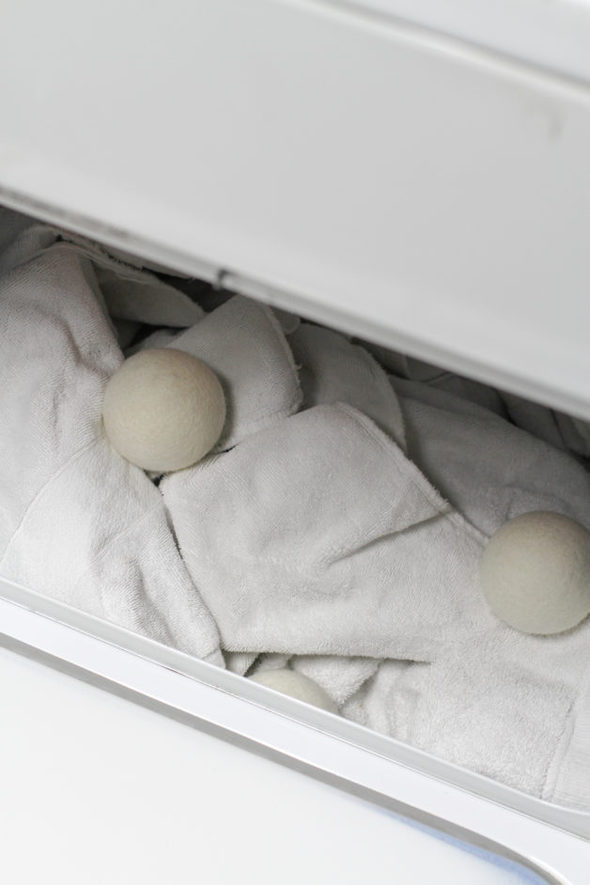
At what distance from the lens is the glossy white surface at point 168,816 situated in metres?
0.42

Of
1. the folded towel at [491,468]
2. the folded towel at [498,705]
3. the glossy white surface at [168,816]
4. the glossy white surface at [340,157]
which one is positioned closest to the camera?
the glossy white surface at [340,157]

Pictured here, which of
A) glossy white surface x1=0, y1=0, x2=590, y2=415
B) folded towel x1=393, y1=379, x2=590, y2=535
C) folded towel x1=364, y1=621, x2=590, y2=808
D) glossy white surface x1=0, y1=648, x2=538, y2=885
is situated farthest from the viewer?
folded towel x1=393, y1=379, x2=590, y2=535

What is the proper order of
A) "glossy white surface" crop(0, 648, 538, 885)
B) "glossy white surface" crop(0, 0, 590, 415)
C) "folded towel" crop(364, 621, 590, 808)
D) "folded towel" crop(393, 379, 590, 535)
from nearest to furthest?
"glossy white surface" crop(0, 0, 590, 415) → "glossy white surface" crop(0, 648, 538, 885) → "folded towel" crop(364, 621, 590, 808) → "folded towel" crop(393, 379, 590, 535)

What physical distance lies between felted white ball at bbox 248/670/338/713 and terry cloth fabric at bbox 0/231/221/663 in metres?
0.04

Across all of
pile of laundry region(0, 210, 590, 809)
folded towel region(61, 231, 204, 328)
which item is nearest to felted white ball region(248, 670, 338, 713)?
pile of laundry region(0, 210, 590, 809)

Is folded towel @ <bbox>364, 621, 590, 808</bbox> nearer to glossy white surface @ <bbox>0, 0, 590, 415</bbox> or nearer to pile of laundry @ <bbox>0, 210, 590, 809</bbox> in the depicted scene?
pile of laundry @ <bbox>0, 210, 590, 809</bbox>

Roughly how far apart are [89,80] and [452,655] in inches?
17.7

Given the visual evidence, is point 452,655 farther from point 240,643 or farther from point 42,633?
point 42,633

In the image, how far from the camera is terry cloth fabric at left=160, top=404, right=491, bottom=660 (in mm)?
648

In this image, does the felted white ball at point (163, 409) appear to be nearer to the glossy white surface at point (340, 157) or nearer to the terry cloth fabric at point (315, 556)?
the terry cloth fabric at point (315, 556)

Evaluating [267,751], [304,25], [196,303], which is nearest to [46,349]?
[196,303]

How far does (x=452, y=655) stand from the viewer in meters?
0.64

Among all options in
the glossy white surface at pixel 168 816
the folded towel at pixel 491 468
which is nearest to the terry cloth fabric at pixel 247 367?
the folded towel at pixel 491 468

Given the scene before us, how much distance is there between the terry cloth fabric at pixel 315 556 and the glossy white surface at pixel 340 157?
339 millimetres
